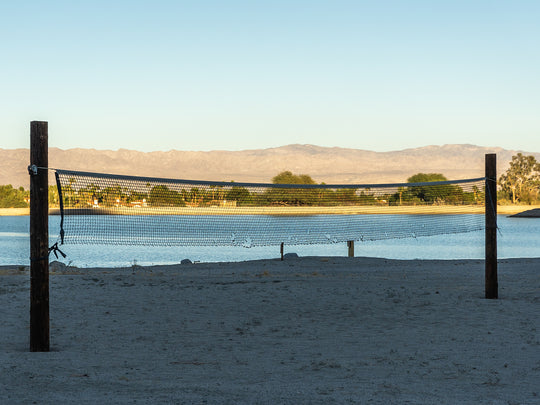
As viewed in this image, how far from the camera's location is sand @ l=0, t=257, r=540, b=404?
556 cm

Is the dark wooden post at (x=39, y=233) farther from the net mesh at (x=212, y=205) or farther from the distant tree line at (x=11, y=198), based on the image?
the distant tree line at (x=11, y=198)

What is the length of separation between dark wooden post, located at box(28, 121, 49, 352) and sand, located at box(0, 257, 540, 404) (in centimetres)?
30

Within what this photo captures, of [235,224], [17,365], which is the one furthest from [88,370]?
[235,224]

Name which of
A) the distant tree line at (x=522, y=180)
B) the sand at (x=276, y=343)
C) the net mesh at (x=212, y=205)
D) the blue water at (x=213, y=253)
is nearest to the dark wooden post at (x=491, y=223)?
the sand at (x=276, y=343)

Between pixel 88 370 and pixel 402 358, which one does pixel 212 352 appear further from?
pixel 402 358

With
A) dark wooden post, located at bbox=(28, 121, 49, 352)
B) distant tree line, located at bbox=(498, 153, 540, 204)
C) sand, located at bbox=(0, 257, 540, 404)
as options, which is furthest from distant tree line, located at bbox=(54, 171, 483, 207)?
distant tree line, located at bbox=(498, 153, 540, 204)

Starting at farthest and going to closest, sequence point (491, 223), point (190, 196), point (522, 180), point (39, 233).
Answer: point (522, 180) < point (190, 196) < point (491, 223) < point (39, 233)

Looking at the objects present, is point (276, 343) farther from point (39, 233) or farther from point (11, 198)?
point (11, 198)

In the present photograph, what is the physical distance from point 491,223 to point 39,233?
673 centimetres

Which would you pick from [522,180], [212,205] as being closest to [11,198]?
[522,180]

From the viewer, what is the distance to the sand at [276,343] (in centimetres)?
556

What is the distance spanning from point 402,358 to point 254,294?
4.72 metres

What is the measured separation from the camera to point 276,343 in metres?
7.70

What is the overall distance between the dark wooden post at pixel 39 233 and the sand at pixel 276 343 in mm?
297
